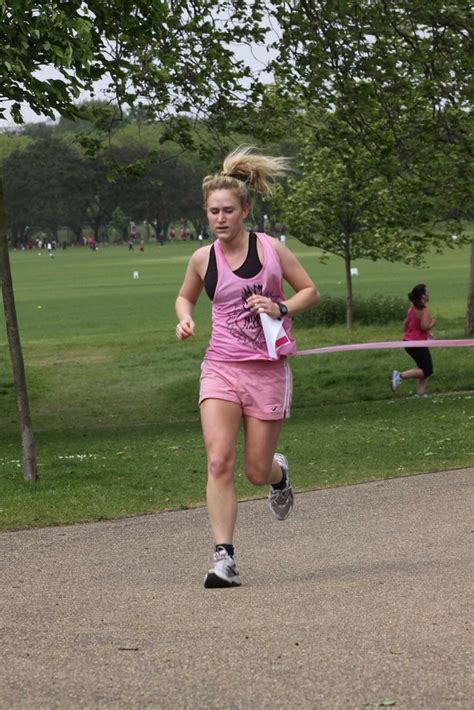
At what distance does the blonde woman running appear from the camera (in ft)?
21.2

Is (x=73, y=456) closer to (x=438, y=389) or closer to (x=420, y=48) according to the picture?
(x=420, y=48)

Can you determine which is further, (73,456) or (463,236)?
(463,236)

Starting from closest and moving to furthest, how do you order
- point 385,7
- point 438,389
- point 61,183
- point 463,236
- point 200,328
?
point 385,7, point 438,389, point 463,236, point 200,328, point 61,183

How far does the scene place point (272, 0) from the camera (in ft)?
57.5

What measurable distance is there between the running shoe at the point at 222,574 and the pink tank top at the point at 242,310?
913 millimetres

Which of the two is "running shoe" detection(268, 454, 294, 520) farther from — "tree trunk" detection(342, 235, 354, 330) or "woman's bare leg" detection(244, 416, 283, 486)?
"tree trunk" detection(342, 235, 354, 330)

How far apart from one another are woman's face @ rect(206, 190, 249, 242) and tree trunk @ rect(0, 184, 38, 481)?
14.7 ft

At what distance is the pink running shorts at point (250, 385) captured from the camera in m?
6.54

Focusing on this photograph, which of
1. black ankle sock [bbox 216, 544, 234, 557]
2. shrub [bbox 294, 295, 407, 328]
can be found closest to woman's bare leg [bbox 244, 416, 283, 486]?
black ankle sock [bbox 216, 544, 234, 557]

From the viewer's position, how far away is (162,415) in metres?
20.5

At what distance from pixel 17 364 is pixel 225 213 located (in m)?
4.65

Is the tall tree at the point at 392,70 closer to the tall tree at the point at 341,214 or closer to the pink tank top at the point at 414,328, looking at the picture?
the pink tank top at the point at 414,328

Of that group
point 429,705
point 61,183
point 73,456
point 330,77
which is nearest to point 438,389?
point 330,77

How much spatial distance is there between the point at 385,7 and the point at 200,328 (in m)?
20.8
